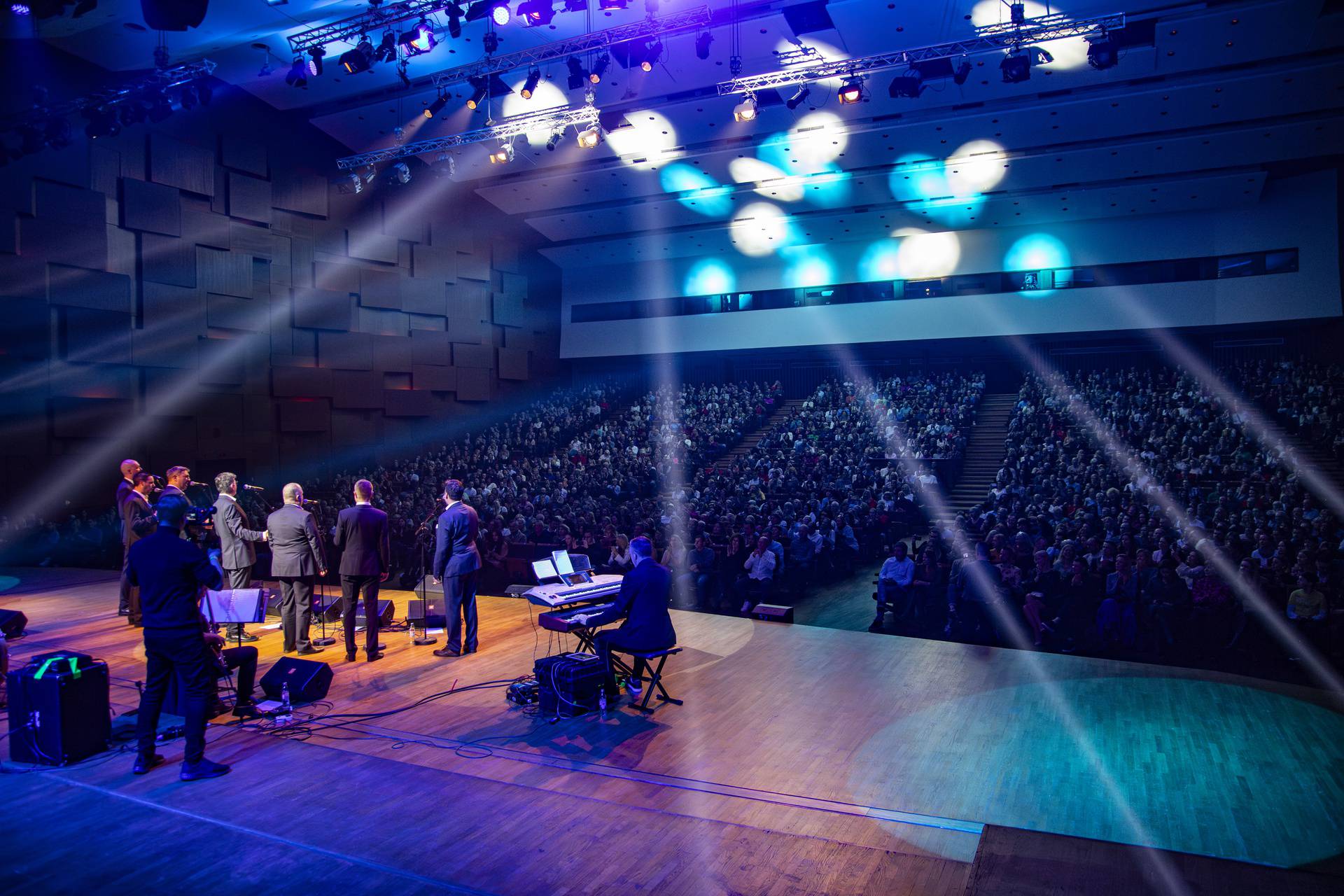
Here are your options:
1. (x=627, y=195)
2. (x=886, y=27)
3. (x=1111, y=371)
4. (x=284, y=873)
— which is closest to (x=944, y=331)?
(x=1111, y=371)

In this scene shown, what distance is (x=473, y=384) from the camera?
16766mm

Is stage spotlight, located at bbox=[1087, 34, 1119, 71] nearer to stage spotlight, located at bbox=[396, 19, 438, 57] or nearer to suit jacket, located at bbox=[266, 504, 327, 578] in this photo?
stage spotlight, located at bbox=[396, 19, 438, 57]

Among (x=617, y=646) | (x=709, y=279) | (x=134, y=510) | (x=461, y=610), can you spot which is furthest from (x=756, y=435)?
(x=617, y=646)

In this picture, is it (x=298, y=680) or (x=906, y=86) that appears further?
(x=906, y=86)

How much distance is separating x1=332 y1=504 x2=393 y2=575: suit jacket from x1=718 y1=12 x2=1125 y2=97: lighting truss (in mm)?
6379

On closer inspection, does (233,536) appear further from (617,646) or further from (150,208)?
(150,208)

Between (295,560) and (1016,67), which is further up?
(1016,67)

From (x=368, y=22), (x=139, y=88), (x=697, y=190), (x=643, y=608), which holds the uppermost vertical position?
(x=697, y=190)

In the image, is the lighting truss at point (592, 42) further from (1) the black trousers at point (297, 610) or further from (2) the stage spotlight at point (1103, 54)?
(1) the black trousers at point (297, 610)

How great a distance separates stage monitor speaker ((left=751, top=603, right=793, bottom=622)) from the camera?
7.06 m

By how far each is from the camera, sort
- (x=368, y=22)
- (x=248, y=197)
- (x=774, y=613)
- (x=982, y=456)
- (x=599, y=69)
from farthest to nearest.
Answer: (x=982, y=456) < (x=248, y=197) < (x=599, y=69) < (x=368, y=22) < (x=774, y=613)

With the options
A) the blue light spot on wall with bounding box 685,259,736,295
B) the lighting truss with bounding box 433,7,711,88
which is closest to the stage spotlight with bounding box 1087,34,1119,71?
the lighting truss with bounding box 433,7,711,88

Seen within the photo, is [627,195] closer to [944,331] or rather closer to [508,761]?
[944,331]

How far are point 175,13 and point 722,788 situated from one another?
7.07 m
